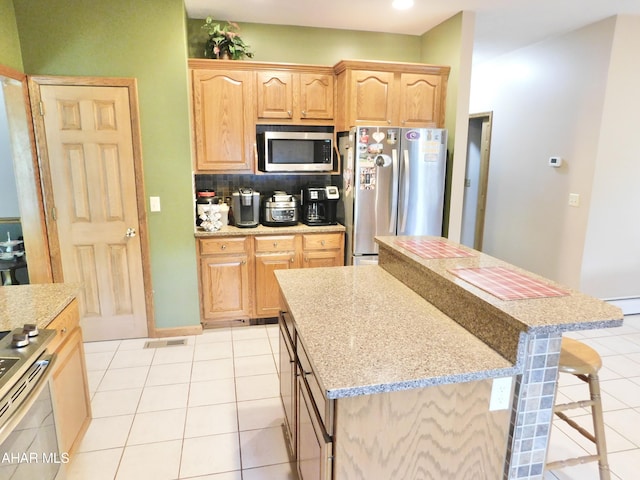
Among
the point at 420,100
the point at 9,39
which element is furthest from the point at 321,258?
the point at 9,39

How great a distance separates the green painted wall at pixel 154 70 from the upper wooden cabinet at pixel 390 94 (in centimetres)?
131

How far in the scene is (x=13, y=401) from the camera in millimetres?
1234

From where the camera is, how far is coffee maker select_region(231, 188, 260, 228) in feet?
11.6

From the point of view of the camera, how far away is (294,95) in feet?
11.8

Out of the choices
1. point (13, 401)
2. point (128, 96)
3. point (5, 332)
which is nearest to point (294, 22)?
point (128, 96)

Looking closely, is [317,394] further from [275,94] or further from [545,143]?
[545,143]

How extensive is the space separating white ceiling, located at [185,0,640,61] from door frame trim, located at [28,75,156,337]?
2.98 ft

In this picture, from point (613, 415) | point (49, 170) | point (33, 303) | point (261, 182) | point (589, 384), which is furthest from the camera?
point (261, 182)

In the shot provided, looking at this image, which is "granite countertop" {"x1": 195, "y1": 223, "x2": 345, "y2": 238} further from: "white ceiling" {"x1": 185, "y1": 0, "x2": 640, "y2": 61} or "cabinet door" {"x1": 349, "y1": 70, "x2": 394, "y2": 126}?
"white ceiling" {"x1": 185, "y1": 0, "x2": 640, "y2": 61}

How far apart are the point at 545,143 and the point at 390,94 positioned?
1849 millimetres

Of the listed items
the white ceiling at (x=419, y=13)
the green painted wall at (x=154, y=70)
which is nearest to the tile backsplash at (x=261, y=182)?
the green painted wall at (x=154, y=70)

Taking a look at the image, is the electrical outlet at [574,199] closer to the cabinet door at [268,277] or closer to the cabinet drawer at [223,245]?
the cabinet door at [268,277]

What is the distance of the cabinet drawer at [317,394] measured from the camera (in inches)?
49.6

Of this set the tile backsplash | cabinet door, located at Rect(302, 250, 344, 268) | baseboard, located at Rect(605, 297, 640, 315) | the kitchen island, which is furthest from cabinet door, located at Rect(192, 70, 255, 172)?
baseboard, located at Rect(605, 297, 640, 315)
